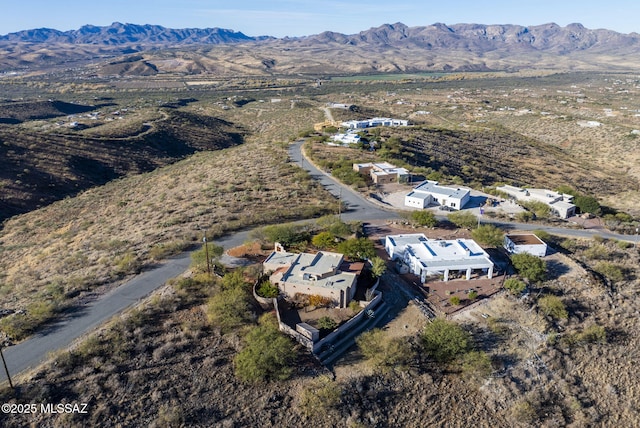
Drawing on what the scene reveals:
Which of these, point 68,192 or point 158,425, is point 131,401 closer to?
point 158,425

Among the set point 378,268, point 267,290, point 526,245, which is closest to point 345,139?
point 526,245

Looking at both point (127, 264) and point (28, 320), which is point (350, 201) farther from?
point (28, 320)

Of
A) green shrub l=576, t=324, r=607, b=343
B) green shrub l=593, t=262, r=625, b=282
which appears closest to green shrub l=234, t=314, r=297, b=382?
green shrub l=576, t=324, r=607, b=343

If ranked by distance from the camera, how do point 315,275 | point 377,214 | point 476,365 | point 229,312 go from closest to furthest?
point 476,365
point 229,312
point 315,275
point 377,214

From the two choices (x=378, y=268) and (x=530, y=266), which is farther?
(x=530, y=266)

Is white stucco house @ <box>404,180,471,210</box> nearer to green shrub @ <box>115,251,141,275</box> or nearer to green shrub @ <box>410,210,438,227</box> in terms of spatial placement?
green shrub @ <box>410,210,438,227</box>

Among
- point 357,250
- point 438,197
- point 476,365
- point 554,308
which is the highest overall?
point 357,250
